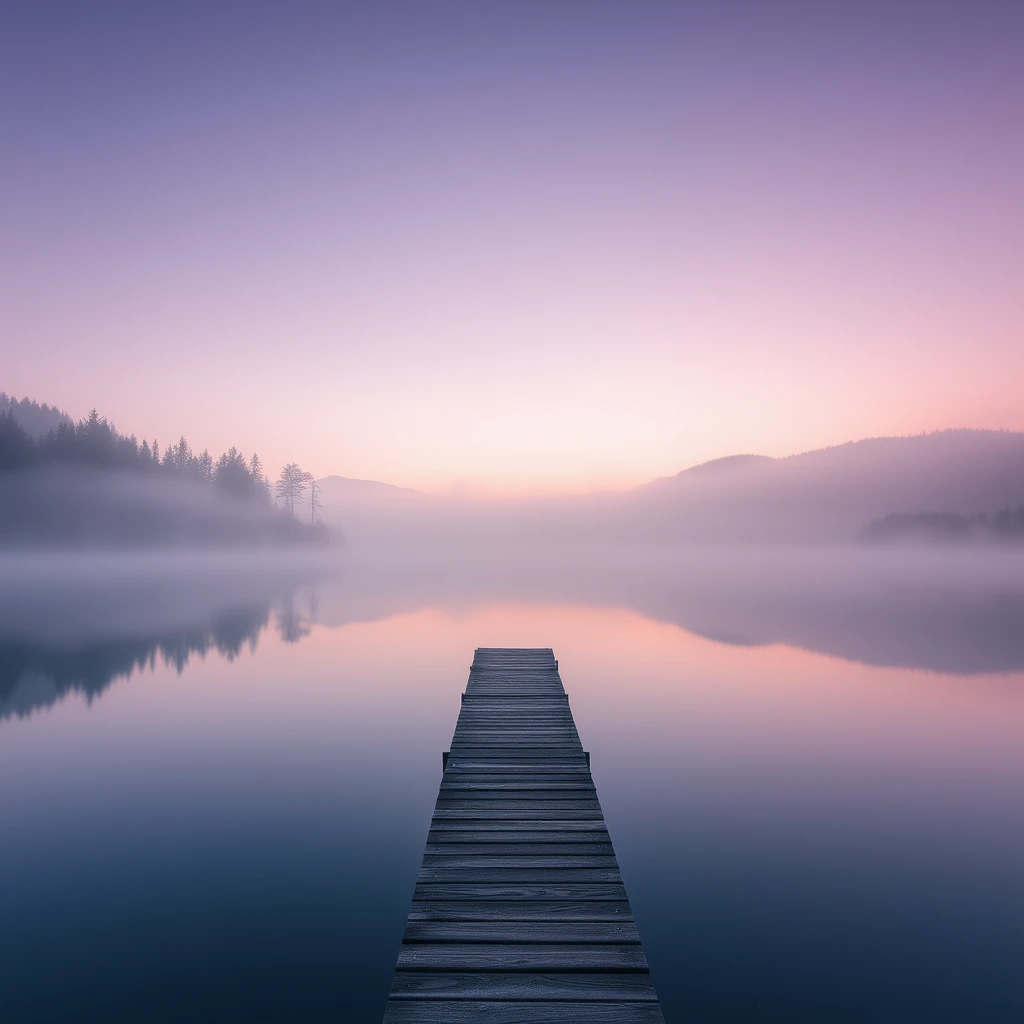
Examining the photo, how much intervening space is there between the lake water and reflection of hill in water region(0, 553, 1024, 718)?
53 cm

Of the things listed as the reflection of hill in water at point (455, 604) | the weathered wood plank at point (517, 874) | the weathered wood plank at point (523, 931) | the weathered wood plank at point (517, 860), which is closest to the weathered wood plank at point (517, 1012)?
the weathered wood plank at point (523, 931)

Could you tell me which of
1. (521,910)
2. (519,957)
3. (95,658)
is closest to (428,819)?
(521,910)

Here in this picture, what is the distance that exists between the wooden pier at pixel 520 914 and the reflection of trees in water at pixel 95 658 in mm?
17636

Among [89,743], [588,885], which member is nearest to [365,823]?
[588,885]

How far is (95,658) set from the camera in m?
25.7

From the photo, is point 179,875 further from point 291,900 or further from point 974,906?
point 974,906

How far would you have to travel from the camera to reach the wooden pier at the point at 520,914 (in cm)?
474

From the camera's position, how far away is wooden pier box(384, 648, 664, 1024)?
4742 millimetres

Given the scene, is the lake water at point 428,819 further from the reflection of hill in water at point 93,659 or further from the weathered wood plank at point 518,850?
the weathered wood plank at point 518,850

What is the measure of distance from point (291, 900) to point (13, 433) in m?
112

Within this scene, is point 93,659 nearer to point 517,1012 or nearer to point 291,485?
point 517,1012

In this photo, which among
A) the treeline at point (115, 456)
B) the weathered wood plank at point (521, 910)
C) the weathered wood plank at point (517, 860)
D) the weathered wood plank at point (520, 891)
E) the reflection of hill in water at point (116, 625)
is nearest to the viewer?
the weathered wood plank at point (521, 910)

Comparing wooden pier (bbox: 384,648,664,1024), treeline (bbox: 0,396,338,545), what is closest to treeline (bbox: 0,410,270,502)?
treeline (bbox: 0,396,338,545)

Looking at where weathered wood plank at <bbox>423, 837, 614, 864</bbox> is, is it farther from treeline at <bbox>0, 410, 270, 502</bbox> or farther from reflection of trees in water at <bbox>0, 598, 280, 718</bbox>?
treeline at <bbox>0, 410, 270, 502</bbox>
